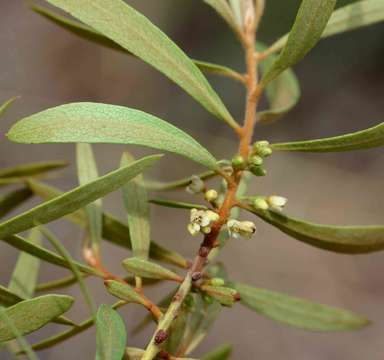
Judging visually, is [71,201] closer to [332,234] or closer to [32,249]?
[32,249]

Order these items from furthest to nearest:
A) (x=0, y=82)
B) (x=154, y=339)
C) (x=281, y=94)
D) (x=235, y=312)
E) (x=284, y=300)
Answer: (x=0, y=82)
(x=235, y=312)
(x=281, y=94)
(x=284, y=300)
(x=154, y=339)

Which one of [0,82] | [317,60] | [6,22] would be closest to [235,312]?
[317,60]

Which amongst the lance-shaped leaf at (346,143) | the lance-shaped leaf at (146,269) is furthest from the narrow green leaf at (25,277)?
the lance-shaped leaf at (346,143)

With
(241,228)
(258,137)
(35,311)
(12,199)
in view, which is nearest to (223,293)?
(241,228)

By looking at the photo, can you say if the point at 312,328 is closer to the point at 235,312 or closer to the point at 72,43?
the point at 235,312

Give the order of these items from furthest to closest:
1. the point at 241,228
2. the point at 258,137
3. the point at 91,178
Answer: the point at 258,137
the point at 91,178
the point at 241,228

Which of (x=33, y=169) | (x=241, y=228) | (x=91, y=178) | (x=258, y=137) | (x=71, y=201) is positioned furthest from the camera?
(x=258, y=137)
